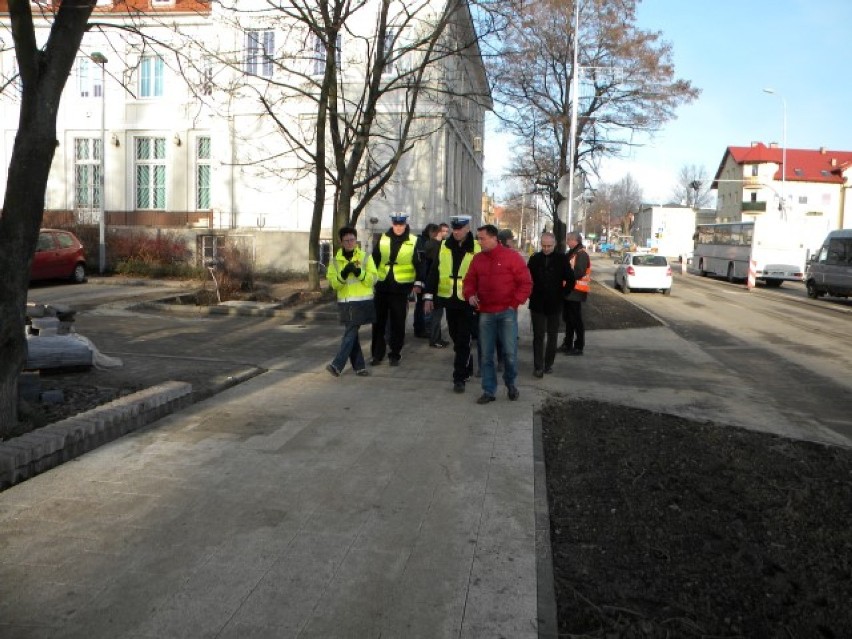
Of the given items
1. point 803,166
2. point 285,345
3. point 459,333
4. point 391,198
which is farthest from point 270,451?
point 803,166

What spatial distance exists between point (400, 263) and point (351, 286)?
3.10 feet

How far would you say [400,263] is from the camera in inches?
370

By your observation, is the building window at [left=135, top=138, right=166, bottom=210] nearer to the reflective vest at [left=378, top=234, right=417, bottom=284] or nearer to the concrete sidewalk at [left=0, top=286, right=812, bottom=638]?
the reflective vest at [left=378, top=234, right=417, bottom=284]

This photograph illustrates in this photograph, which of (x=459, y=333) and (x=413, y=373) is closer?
(x=459, y=333)

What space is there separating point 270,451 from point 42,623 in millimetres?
2584

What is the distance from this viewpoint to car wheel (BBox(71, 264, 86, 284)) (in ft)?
67.8

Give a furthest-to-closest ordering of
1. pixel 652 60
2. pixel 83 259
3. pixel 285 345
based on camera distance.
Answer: pixel 652 60, pixel 83 259, pixel 285 345

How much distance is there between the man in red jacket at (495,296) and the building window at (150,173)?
85.0 ft

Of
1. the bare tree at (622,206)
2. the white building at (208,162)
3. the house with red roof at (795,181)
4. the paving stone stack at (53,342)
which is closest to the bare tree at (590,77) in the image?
the white building at (208,162)

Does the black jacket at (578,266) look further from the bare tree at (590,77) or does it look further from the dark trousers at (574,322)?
the bare tree at (590,77)

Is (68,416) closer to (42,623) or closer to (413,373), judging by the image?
(42,623)

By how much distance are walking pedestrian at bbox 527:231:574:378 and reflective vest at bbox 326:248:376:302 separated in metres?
2.03

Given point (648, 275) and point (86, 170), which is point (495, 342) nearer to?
point (648, 275)

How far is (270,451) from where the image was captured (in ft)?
19.0
